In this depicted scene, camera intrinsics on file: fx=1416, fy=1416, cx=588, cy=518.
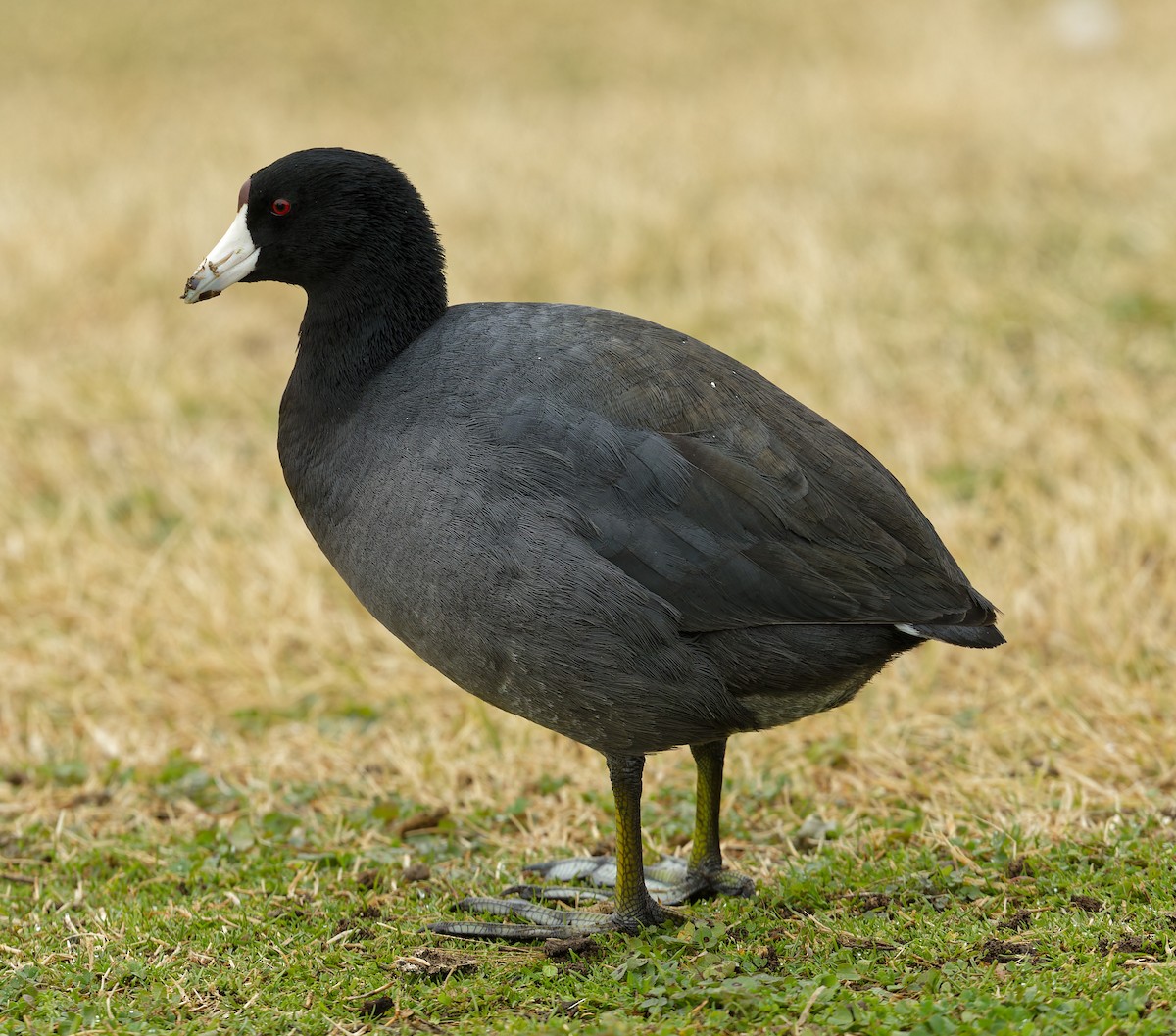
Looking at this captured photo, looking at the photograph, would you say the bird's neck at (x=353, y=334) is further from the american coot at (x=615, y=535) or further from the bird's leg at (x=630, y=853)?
the bird's leg at (x=630, y=853)

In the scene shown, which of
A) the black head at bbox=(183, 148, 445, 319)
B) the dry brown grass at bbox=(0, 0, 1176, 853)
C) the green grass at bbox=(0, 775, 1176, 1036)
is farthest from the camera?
the dry brown grass at bbox=(0, 0, 1176, 853)

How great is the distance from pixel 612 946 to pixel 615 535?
2.81ft

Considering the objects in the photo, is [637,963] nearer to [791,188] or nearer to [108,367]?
[108,367]

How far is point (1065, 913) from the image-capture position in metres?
2.77

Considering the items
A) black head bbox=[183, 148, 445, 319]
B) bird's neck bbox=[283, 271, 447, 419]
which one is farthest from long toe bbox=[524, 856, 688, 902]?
black head bbox=[183, 148, 445, 319]

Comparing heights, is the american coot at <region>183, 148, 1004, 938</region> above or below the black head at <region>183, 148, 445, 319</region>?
below

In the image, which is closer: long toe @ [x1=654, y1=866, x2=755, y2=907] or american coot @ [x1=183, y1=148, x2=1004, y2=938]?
american coot @ [x1=183, y1=148, x2=1004, y2=938]

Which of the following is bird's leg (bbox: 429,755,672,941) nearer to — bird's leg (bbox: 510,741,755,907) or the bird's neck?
bird's leg (bbox: 510,741,755,907)

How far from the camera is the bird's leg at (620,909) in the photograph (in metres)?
2.90

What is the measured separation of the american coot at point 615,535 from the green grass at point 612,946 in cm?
26

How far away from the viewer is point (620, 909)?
296cm

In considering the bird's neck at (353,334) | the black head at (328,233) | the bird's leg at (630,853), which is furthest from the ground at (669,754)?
the black head at (328,233)

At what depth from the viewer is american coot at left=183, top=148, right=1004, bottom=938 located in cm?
266

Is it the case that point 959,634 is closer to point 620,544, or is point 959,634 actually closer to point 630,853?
point 620,544
